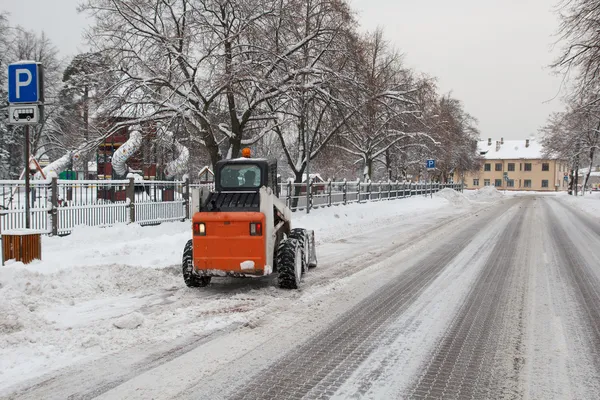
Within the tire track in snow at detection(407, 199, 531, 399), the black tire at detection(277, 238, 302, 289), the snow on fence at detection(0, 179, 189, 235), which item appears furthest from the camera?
the snow on fence at detection(0, 179, 189, 235)

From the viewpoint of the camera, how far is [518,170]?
10038 centimetres

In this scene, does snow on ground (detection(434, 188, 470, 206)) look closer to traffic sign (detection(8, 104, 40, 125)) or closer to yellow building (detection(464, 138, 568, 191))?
traffic sign (detection(8, 104, 40, 125))

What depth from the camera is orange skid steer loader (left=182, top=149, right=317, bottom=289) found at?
21.7 feet

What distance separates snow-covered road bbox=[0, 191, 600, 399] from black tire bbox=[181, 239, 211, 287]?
0.55 ft

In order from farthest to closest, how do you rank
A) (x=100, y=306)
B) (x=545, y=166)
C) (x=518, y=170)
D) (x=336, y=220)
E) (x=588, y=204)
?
(x=518, y=170) → (x=545, y=166) → (x=588, y=204) → (x=336, y=220) → (x=100, y=306)

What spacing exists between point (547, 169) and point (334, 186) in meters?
87.8

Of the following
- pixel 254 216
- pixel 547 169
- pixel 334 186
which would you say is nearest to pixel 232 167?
pixel 254 216

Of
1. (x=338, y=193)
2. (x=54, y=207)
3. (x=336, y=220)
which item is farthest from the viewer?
(x=338, y=193)

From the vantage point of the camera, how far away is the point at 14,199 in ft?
34.4

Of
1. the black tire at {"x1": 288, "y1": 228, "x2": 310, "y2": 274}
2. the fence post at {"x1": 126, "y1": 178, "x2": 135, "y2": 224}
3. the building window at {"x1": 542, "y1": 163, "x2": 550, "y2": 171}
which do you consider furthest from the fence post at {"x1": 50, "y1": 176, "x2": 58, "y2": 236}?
the building window at {"x1": 542, "y1": 163, "x2": 550, "y2": 171}

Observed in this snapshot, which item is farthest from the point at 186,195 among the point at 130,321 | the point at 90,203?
the point at 130,321

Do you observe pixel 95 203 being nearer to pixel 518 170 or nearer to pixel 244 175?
pixel 244 175

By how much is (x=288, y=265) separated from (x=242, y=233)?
0.85 m

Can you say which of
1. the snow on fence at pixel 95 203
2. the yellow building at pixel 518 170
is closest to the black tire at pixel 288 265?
the snow on fence at pixel 95 203
